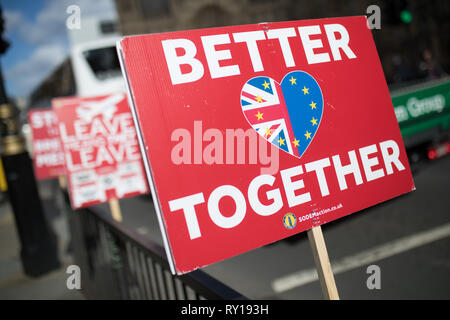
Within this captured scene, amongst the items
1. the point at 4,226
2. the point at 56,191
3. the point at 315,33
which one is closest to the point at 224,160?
the point at 315,33

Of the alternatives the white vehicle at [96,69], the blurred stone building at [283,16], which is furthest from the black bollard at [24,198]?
the blurred stone building at [283,16]

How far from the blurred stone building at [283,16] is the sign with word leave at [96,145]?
22.8 meters

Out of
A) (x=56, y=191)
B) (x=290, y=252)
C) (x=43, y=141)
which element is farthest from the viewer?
(x=56, y=191)

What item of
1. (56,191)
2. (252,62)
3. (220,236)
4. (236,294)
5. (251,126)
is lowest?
(236,294)

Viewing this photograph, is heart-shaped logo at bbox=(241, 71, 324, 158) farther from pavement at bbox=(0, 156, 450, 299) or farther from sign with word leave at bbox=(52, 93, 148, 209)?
sign with word leave at bbox=(52, 93, 148, 209)

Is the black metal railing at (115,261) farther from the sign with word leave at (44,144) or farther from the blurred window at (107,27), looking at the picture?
the blurred window at (107,27)

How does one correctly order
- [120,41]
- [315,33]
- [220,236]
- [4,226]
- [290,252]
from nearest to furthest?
1. [120,41]
2. [220,236]
3. [315,33]
4. [290,252]
5. [4,226]

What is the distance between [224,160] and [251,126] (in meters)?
0.19

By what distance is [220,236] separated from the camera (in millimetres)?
1498

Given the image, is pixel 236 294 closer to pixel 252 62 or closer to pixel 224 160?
pixel 224 160

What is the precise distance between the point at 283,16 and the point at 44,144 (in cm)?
2659

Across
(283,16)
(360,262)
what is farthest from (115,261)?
(283,16)

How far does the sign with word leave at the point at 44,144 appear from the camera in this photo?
23.5 ft

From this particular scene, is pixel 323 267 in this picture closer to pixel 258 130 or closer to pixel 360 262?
pixel 258 130
